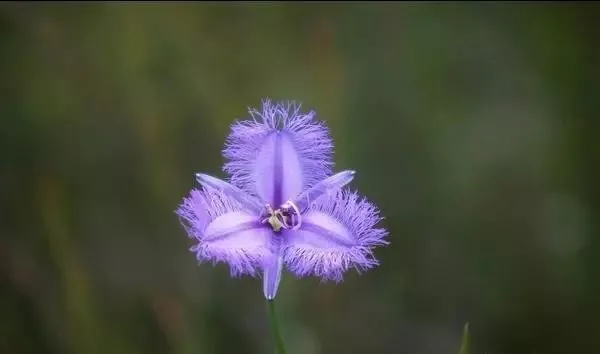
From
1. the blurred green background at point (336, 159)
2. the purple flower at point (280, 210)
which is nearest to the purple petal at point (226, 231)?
the purple flower at point (280, 210)

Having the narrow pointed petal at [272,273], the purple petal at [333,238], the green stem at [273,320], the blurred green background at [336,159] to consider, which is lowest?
the green stem at [273,320]

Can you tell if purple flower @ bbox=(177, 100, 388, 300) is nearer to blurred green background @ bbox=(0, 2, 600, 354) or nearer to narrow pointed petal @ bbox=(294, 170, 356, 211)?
narrow pointed petal @ bbox=(294, 170, 356, 211)

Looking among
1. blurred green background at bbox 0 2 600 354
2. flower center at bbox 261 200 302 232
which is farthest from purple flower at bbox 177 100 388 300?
blurred green background at bbox 0 2 600 354

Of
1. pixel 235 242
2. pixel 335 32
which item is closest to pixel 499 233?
pixel 335 32

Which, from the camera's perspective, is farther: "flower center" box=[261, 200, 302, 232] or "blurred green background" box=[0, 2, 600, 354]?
"blurred green background" box=[0, 2, 600, 354]

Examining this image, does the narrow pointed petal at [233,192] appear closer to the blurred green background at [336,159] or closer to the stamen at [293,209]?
the stamen at [293,209]

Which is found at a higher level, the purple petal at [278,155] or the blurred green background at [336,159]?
the blurred green background at [336,159]

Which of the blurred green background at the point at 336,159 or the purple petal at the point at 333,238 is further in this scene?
the blurred green background at the point at 336,159
